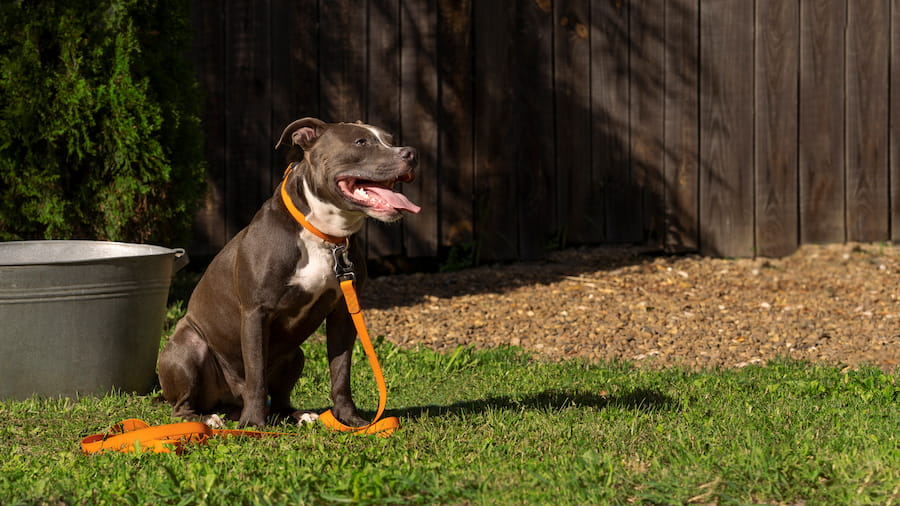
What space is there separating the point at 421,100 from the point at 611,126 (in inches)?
63.7

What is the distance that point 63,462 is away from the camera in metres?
3.71

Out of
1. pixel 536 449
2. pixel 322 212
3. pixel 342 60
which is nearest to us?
pixel 536 449

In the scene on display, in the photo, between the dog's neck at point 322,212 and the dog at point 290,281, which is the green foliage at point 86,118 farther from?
the dog's neck at point 322,212

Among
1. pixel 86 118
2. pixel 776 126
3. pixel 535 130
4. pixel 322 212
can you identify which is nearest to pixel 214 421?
pixel 322 212

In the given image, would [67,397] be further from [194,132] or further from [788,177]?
[788,177]

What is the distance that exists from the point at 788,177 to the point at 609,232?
157 centimetres

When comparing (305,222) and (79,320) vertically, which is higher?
(305,222)

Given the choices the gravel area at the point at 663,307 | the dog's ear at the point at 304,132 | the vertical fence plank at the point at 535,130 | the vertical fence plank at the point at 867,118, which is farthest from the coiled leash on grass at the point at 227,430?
the vertical fence plank at the point at 867,118

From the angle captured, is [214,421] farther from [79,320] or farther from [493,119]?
[493,119]

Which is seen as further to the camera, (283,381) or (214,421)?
(283,381)

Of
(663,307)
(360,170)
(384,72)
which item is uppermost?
(384,72)

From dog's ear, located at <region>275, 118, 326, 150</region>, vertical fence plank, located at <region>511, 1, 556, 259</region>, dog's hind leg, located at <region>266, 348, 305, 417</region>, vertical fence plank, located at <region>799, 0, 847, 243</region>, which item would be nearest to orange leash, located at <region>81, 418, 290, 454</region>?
dog's hind leg, located at <region>266, 348, 305, 417</region>

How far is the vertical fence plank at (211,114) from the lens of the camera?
8.05 metres

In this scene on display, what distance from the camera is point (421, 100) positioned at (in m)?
8.20
